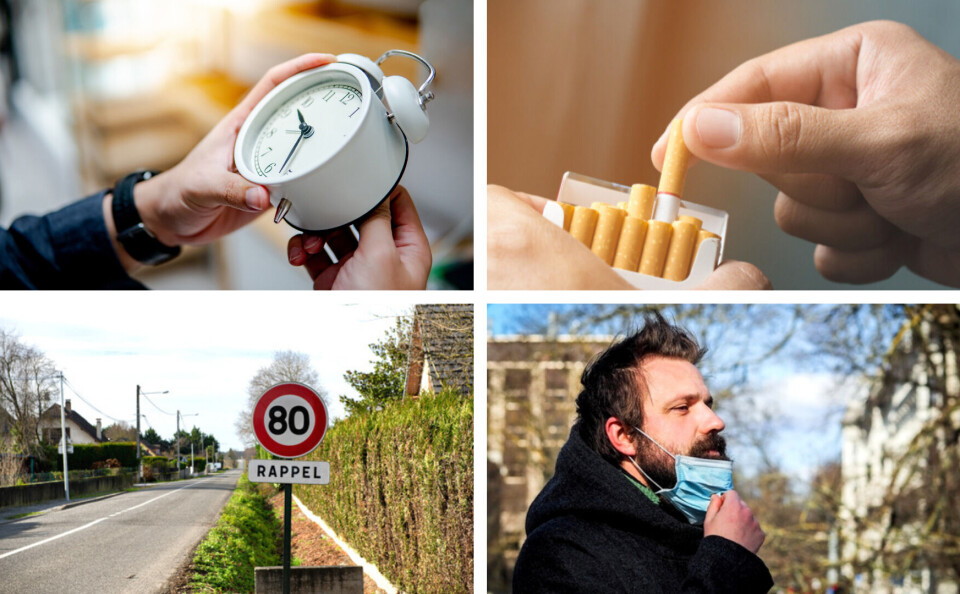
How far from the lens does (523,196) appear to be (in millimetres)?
2486

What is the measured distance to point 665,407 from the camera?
7.57ft

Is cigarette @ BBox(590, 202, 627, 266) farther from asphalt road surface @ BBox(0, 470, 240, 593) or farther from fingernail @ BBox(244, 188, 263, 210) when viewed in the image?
asphalt road surface @ BBox(0, 470, 240, 593)

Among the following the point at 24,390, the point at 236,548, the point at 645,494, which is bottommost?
the point at 236,548

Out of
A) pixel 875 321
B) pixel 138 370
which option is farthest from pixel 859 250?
pixel 138 370

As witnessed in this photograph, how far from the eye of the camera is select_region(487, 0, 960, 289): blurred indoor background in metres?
2.45

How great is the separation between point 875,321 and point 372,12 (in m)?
1.74

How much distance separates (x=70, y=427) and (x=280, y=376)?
2.18 feet

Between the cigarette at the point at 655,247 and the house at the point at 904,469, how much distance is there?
77 centimetres

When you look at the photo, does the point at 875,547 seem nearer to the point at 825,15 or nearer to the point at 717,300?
the point at 717,300

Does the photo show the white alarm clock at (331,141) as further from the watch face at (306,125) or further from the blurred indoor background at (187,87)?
the blurred indoor background at (187,87)

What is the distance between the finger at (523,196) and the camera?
246cm

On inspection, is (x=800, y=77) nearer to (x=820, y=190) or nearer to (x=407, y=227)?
(x=820, y=190)

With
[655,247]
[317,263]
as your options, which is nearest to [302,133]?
[317,263]

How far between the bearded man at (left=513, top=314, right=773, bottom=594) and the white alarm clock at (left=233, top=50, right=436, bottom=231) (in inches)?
33.1
